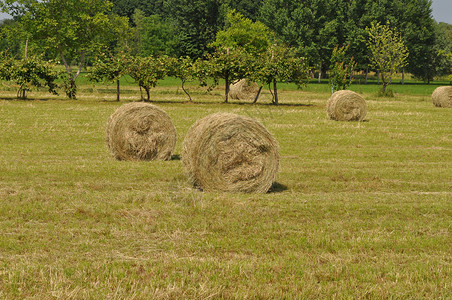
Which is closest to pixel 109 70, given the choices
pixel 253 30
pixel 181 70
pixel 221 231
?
pixel 181 70

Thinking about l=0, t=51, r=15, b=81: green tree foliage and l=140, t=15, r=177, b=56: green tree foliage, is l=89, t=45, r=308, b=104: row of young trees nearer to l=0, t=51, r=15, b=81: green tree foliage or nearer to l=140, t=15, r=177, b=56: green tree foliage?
l=0, t=51, r=15, b=81: green tree foliage

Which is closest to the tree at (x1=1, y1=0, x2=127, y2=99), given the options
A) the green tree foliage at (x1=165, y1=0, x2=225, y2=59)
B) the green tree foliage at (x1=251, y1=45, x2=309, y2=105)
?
the green tree foliage at (x1=251, y1=45, x2=309, y2=105)

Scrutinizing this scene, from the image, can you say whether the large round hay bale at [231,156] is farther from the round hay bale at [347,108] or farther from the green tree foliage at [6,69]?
the green tree foliage at [6,69]

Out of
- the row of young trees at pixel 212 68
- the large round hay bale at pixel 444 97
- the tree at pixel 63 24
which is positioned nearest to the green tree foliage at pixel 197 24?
the tree at pixel 63 24

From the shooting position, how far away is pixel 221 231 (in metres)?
8.71

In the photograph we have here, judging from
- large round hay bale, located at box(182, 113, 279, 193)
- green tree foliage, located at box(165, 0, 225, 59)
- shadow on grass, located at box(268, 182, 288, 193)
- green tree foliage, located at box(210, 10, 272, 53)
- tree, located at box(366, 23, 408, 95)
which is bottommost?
shadow on grass, located at box(268, 182, 288, 193)

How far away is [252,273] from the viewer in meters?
6.76

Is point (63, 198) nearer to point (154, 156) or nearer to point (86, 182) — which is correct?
point (86, 182)

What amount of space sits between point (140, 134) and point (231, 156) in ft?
17.8

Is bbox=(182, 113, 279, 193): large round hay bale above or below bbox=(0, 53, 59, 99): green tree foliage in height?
below

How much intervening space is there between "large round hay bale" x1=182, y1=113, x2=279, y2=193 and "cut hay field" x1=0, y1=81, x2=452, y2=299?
55cm

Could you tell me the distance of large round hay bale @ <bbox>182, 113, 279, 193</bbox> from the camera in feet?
40.3

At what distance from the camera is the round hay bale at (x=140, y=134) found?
1656cm

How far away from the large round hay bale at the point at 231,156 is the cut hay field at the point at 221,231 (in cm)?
55
